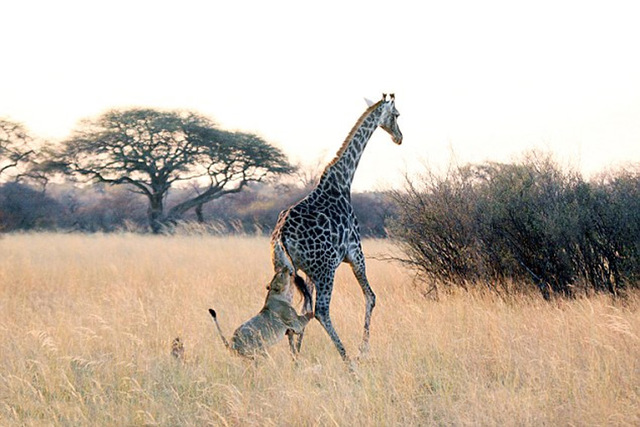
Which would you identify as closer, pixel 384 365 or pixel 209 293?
pixel 384 365

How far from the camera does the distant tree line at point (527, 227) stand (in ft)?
24.0

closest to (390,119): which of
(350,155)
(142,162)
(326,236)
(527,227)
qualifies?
(350,155)

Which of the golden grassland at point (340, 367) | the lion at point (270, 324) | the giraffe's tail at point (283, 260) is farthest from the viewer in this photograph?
the giraffe's tail at point (283, 260)

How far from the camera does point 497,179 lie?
8.13m

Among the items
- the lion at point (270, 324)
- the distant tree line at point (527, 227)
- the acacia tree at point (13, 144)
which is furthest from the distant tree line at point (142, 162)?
the lion at point (270, 324)

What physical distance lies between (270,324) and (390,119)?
8.76 feet

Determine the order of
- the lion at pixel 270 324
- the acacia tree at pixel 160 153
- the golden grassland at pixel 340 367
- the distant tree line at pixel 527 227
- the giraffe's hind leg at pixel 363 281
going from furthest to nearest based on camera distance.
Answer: the acacia tree at pixel 160 153 → the distant tree line at pixel 527 227 → the giraffe's hind leg at pixel 363 281 → the lion at pixel 270 324 → the golden grassland at pixel 340 367

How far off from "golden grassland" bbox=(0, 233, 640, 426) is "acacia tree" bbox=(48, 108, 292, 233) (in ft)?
54.7

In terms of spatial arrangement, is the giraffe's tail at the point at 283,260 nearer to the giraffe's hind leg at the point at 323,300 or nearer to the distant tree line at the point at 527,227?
the giraffe's hind leg at the point at 323,300

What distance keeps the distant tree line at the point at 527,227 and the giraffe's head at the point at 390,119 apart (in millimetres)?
1834

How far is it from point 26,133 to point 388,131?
22154 mm

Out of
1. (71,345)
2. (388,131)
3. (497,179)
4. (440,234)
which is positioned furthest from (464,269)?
(71,345)

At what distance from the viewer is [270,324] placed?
4871 millimetres

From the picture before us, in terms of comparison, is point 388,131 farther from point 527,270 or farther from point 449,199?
point 527,270
